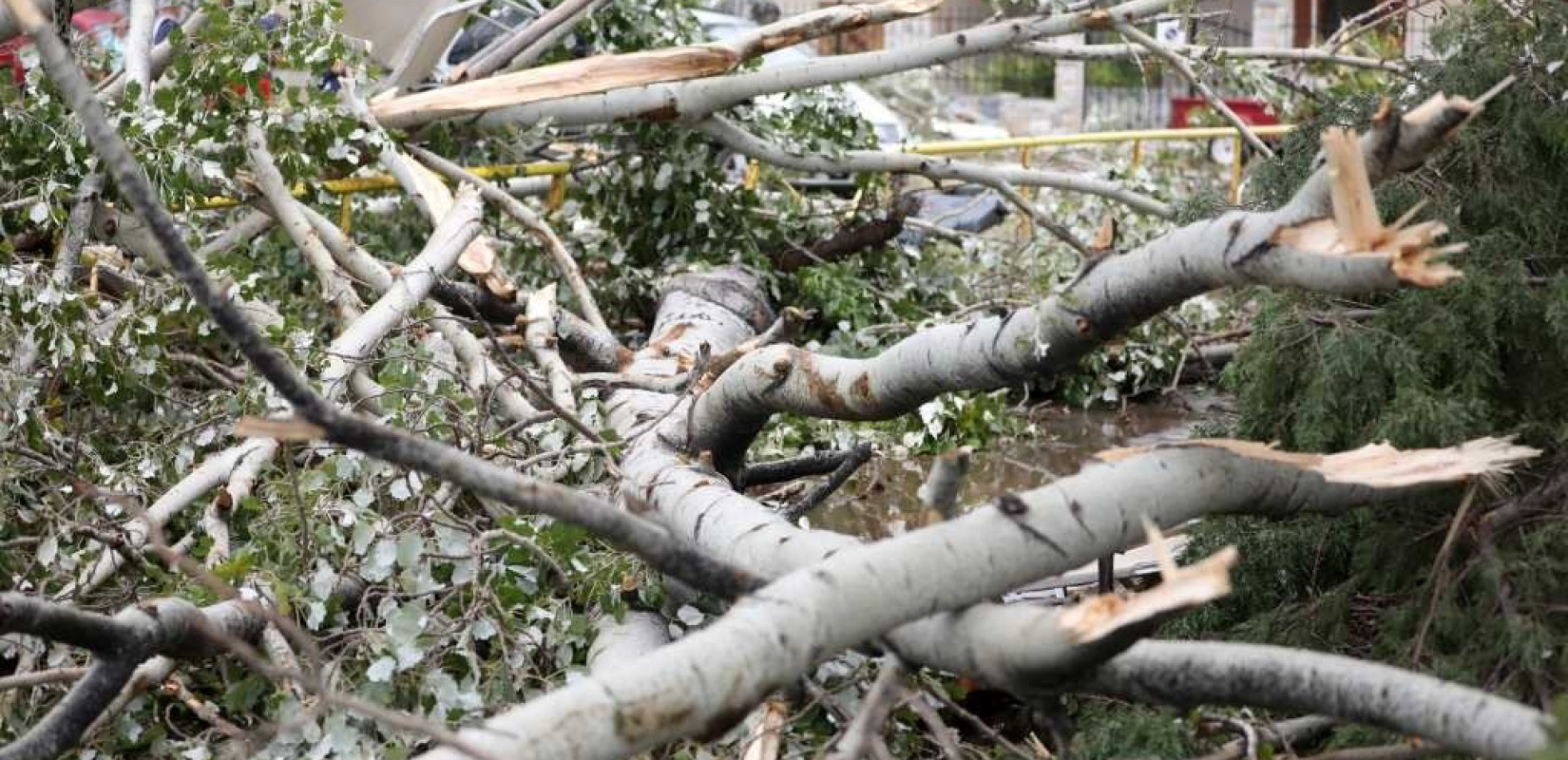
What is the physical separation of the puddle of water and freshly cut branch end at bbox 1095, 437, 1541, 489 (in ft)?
5.50

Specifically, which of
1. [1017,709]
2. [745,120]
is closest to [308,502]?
[1017,709]

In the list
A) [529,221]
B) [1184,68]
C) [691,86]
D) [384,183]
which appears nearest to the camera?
[529,221]

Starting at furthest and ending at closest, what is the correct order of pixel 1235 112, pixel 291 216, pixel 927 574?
pixel 1235 112, pixel 291 216, pixel 927 574

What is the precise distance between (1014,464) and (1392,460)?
3297 mm

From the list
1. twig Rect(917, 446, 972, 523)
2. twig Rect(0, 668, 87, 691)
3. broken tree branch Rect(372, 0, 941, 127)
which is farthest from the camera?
broken tree branch Rect(372, 0, 941, 127)

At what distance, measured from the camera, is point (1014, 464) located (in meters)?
6.43

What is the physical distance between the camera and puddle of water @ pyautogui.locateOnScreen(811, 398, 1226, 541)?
5965mm

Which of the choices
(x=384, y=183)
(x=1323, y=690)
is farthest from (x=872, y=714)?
(x=384, y=183)

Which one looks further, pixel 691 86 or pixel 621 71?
pixel 691 86

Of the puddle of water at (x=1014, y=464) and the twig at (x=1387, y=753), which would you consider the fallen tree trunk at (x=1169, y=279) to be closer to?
the twig at (x=1387, y=753)

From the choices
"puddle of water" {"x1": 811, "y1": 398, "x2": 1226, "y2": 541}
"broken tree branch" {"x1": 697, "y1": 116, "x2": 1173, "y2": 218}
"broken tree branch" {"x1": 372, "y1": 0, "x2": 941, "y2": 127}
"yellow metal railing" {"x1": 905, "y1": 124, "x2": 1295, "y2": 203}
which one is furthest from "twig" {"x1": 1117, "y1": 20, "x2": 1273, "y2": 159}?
"yellow metal railing" {"x1": 905, "y1": 124, "x2": 1295, "y2": 203}

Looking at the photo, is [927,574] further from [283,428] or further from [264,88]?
[264,88]

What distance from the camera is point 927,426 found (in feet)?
21.5

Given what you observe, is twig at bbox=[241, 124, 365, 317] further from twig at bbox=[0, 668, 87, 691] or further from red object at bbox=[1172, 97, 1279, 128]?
red object at bbox=[1172, 97, 1279, 128]
